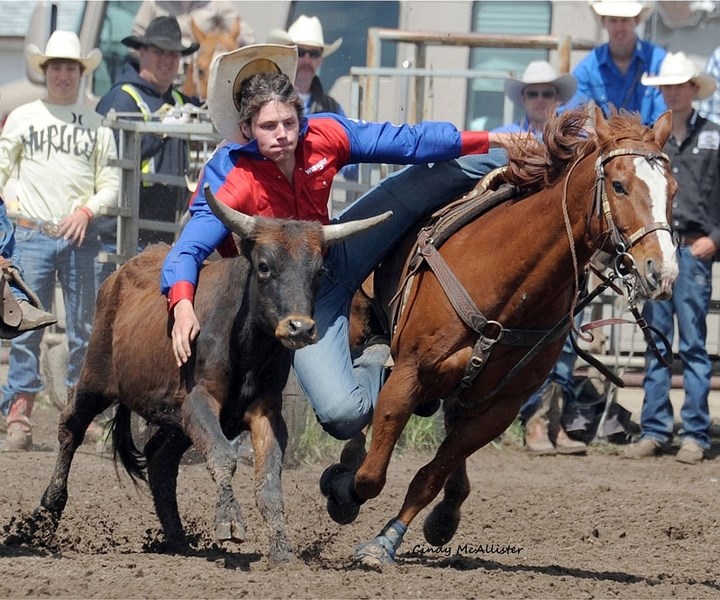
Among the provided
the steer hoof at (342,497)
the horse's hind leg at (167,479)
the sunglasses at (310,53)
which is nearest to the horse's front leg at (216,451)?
the horse's hind leg at (167,479)

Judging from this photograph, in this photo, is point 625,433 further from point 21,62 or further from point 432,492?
point 21,62

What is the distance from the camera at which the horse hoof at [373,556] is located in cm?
538

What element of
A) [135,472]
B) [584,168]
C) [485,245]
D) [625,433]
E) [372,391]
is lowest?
[625,433]

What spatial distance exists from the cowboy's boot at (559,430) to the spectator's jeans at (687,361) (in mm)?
428

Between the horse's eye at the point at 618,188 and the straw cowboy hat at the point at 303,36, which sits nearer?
the horse's eye at the point at 618,188

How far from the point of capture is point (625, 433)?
363 inches

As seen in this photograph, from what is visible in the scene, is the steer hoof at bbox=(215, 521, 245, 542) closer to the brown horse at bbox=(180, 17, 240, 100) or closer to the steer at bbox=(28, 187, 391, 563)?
the steer at bbox=(28, 187, 391, 563)

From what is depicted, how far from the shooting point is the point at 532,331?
17.8 ft

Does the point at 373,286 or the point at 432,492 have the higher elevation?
the point at 373,286

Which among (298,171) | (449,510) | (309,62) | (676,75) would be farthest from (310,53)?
(449,510)

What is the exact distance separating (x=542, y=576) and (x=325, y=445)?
3304 millimetres

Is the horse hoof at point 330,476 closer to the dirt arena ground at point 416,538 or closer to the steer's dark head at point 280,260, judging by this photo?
the dirt arena ground at point 416,538

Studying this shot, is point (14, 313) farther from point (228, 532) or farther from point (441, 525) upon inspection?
point (441, 525)

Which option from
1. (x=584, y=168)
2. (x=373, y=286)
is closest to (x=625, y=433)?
(x=373, y=286)
